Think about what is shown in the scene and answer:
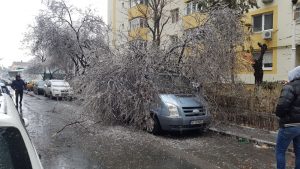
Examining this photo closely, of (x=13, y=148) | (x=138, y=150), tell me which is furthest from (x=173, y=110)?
(x=13, y=148)

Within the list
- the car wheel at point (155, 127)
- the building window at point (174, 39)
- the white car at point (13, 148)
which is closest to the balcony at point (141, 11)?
the building window at point (174, 39)

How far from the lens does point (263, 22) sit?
25.1 metres

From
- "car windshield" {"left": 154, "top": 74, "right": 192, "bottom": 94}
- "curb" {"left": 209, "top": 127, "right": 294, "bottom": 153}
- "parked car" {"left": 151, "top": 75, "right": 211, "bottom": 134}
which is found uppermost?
"car windshield" {"left": 154, "top": 74, "right": 192, "bottom": 94}

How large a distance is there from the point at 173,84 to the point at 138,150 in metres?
3.46

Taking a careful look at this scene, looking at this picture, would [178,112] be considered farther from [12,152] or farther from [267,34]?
[267,34]

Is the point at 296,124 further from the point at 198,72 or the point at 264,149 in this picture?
the point at 198,72

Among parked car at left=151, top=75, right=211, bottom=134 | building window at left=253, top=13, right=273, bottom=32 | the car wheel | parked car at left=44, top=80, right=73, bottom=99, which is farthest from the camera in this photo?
parked car at left=44, top=80, right=73, bottom=99

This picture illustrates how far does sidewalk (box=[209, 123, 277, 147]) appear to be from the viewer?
372 inches

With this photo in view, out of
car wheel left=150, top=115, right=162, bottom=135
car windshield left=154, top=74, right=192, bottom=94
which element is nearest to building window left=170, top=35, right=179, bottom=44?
car windshield left=154, top=74, right=192, bottom=94

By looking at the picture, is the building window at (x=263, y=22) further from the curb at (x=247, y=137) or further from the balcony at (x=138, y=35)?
the curb at (x=247, y=137)

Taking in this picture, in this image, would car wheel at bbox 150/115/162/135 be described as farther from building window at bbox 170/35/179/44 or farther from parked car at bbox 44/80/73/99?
parked car at bbox 44/80/73/99

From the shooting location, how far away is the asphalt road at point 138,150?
739 centimetres

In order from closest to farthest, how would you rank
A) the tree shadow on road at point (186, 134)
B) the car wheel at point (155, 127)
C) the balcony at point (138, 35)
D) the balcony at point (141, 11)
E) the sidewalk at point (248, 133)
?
the sidewalk at point (248, 133) < the car wheel at point (155, 127) < the tree shadow on road at point (186, 134) < the balcony at point (138, 35) < the balcony at point (141, 11)

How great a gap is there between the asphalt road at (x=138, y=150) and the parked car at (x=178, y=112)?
1.10ft
